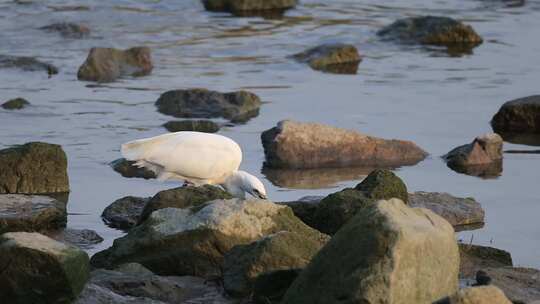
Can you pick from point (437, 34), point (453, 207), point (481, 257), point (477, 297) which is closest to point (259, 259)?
point (477, 297)

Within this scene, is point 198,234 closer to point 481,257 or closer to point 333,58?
point 481,257

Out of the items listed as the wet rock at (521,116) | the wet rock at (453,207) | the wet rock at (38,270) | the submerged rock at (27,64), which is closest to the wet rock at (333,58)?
the submerged rock at (27,64)

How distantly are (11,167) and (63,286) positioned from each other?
3.39 m

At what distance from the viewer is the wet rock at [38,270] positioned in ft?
22.2

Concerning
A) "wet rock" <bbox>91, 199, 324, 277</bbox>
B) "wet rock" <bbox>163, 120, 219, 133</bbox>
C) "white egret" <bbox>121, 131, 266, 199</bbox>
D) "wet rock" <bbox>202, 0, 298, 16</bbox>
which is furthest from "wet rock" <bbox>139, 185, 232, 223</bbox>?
"wet rock" <bbox>202, 0, 298, 16</bbox>

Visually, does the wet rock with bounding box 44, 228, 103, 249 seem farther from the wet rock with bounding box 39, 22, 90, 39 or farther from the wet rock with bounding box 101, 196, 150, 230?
the wet rock with bounding box 39, 22, 90, 39

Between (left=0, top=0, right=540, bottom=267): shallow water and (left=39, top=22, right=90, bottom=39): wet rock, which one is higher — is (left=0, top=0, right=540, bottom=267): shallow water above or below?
above

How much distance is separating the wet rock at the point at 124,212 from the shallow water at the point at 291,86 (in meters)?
0.11

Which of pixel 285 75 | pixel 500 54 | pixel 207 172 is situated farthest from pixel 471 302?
pixel 500 54

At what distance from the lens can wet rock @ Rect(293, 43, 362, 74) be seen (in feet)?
55.5

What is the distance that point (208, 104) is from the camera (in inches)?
549

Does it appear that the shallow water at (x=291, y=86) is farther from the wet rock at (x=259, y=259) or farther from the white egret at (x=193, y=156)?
the wet rock at (x=259, y=259)

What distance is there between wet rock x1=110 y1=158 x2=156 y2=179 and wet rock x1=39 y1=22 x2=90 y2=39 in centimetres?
787

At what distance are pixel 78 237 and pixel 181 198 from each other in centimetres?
77
